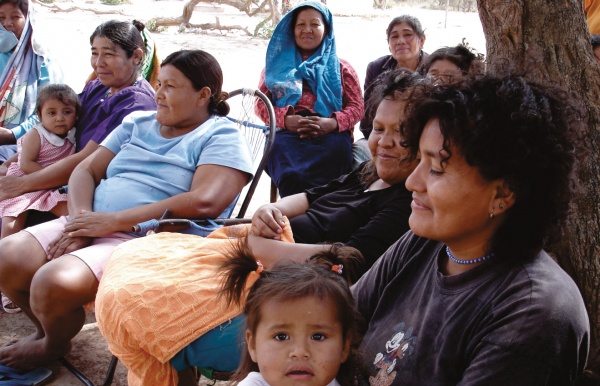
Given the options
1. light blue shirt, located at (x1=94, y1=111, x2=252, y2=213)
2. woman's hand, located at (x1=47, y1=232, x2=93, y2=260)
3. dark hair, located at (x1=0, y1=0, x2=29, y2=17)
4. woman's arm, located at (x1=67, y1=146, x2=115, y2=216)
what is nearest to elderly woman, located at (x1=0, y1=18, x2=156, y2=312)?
woman's arm, located at (x1=67, y1=146, x2=115, y2=216)

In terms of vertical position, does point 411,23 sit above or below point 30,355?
above

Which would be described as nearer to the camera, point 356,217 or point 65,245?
point 356,217

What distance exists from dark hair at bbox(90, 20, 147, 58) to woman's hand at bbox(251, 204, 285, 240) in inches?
74.1

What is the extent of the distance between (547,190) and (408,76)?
40.2 inches

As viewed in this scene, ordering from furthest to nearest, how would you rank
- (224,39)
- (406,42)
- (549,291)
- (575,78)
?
(224,39) < (406,42) < (575,78) < (549,291)

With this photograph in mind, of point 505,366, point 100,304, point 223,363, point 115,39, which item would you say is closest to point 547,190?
point 505,366

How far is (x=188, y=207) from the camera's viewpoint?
2914 millimetres

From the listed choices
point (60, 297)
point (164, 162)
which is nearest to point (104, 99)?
point (164, 162)

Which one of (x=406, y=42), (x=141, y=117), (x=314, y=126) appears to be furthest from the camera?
(x=406, y=42)

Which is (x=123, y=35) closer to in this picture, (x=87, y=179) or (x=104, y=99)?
(x=104, y=99)

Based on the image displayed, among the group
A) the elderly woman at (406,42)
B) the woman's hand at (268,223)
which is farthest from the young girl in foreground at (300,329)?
the elderly woman at (406,42)

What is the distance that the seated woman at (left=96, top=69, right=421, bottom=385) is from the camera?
2.20 meters

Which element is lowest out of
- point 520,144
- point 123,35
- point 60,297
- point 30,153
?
point 60,297

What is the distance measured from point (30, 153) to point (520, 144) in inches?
130
